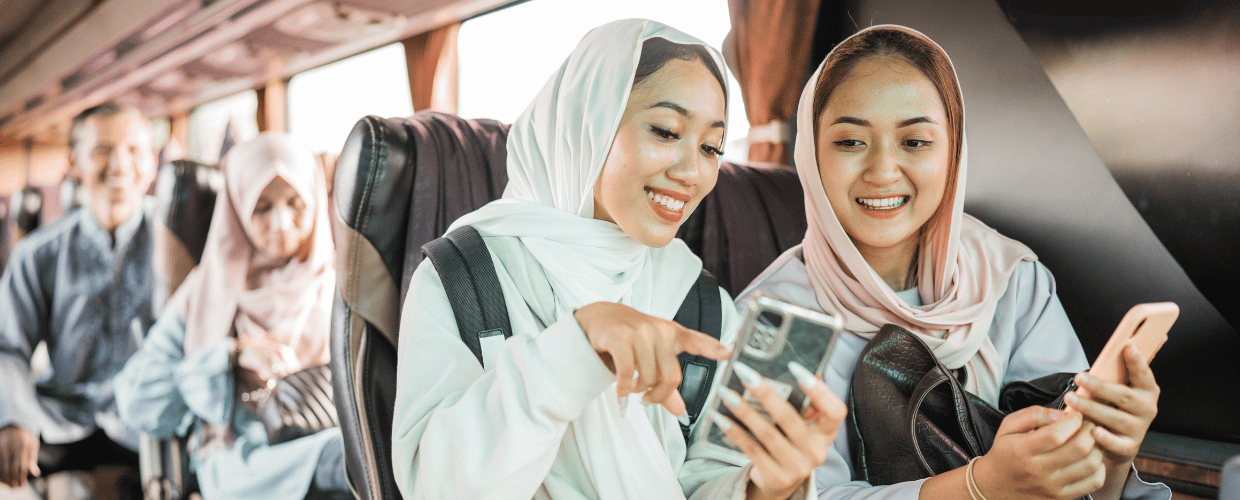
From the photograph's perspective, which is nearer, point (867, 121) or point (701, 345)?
point (701, 345)

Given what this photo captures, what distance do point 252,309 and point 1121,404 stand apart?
1.88 metres

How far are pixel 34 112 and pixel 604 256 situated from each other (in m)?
2.67

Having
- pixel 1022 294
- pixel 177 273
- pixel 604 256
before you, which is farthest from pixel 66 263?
pixel 1022 294

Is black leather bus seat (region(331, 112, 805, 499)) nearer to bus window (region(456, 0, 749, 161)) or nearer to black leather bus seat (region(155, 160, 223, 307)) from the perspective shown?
bus window (region(456, 0, 749, 161))

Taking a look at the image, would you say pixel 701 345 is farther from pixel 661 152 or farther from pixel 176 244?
pixel 176 244

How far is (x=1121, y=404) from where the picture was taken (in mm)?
691

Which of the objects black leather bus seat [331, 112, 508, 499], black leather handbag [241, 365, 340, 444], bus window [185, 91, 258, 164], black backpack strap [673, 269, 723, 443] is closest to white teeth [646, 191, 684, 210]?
black backpack strap [673, 269, 723, 443]

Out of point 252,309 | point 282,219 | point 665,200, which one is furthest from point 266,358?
point 665,200

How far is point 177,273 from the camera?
1964 millimetres

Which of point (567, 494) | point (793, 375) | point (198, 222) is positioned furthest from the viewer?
point (198, 222)

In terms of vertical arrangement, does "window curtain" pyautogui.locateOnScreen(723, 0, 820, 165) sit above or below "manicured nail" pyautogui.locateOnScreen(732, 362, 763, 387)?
above

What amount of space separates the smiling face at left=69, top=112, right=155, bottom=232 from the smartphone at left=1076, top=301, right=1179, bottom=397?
2.46m

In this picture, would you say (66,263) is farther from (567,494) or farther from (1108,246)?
(1108,246)

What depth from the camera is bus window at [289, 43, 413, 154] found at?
162 cm
